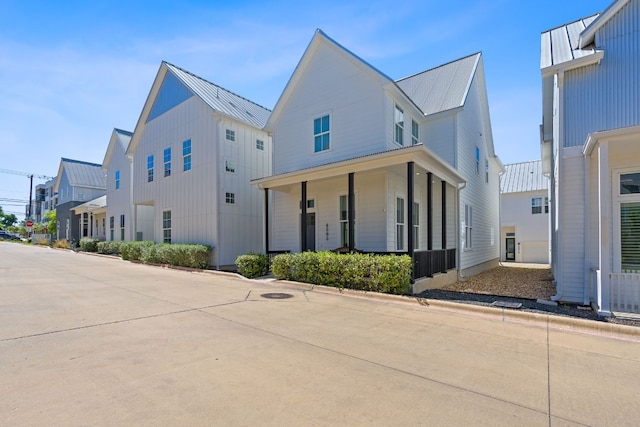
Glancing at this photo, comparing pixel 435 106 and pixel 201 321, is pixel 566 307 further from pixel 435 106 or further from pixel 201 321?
pixel 435 106

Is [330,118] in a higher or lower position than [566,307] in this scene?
higher

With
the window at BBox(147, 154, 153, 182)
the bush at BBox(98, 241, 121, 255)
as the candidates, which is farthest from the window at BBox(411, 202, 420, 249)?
the bush at BBox(98, 241, 121, 255)

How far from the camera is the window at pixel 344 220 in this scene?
12.3m

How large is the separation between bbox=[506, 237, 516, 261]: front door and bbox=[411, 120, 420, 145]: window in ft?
59.7

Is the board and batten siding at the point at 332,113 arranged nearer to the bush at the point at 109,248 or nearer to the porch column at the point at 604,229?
the porch column at the point at 604,229

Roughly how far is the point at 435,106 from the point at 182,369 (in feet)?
44.5

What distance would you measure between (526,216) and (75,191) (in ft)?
141

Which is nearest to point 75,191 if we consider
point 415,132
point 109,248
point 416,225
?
point 109,248

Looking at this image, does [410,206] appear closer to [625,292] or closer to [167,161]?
[625,292]

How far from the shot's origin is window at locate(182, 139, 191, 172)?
667 inches

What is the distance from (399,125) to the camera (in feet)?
39.9

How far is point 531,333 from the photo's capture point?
564 cm

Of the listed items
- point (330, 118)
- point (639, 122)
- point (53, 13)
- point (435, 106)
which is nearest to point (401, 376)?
point (639, 122)

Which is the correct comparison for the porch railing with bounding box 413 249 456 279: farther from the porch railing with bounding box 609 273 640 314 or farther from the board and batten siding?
the porch railing with bounding box 609 273 640 314
